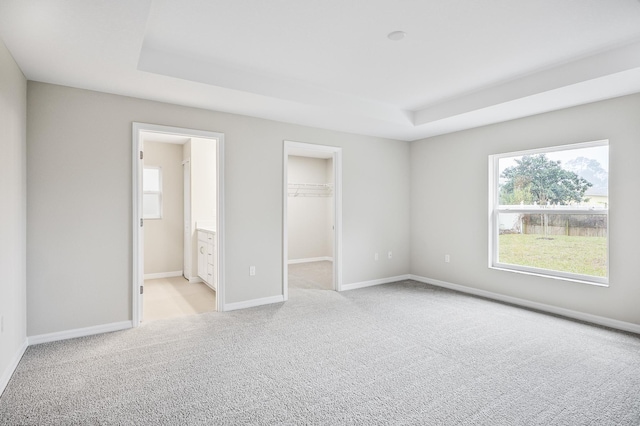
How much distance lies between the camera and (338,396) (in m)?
2.26

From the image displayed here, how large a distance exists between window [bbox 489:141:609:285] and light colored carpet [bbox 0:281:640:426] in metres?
0.74

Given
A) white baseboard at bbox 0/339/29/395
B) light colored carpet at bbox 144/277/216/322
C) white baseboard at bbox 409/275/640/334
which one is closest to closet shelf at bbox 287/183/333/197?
light colored carpet at bbox 144/277/216/322

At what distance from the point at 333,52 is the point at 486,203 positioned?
307 centimetres

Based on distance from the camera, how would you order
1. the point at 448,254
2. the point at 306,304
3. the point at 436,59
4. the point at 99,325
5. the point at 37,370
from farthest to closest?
the point at 448,254 → the point at 306,304 → the point at 99,325 → the point at 436,59 → the point at 37,370

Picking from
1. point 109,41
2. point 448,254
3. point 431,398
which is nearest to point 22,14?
point 109,41

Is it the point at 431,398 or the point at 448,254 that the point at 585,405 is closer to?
the point at 431,398

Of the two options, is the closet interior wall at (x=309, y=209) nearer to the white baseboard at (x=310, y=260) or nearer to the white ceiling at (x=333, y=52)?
the white baseboard at (x=310, y=260)

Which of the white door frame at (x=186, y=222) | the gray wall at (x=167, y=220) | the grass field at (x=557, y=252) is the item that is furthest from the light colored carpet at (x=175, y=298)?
the grass field at (x=557, y=252)

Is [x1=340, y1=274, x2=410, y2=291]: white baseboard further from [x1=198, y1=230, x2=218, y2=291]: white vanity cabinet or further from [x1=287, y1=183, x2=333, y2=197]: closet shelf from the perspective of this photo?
[x1=287, y1=183, x2=333, y2=197]: closet shelf

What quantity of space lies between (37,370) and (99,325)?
78 cm

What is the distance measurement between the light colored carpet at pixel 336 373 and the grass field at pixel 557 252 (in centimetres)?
66

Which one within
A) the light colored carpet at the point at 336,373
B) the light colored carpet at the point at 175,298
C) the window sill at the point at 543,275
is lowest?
the light colored carpet at the point at 336,373

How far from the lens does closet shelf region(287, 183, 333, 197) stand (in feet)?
25.8

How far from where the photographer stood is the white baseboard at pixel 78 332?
3.10 meters
